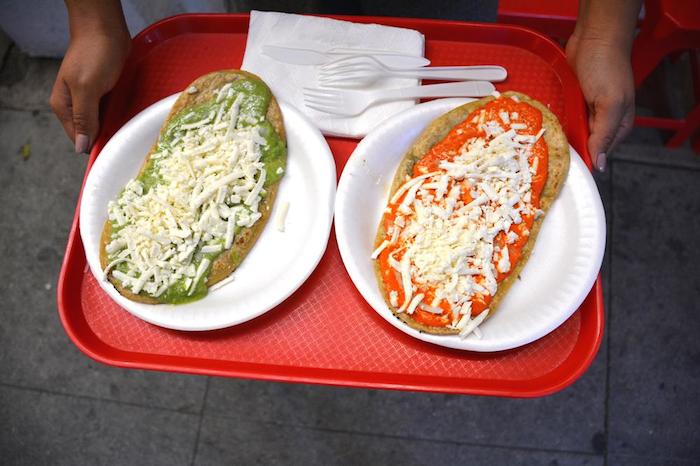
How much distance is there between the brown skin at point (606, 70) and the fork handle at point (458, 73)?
0.83 feet

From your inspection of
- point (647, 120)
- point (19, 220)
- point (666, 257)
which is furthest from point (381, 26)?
point (19, 220)

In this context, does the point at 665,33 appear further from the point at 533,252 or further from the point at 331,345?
the point at 331,345

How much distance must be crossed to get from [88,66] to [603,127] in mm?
1500

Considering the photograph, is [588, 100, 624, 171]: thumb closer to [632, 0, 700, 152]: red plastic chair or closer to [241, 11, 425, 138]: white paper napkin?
[241, 11, 425, 138]: white paper napkin

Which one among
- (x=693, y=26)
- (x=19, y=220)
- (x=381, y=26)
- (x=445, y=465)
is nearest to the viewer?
(x=381, y=26)

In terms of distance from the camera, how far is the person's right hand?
159cm

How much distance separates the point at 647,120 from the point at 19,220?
2998 millimetres

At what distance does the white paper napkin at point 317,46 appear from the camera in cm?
162

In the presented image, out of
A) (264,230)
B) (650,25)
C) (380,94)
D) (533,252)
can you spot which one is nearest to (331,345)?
(264,230)

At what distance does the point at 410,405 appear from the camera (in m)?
2.36

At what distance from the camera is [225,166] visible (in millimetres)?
1521

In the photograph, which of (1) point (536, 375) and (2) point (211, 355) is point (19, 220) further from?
(1) point (536, 375)

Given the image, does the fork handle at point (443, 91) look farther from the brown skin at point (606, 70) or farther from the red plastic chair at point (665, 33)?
the red plastic chair at point (665, 33)

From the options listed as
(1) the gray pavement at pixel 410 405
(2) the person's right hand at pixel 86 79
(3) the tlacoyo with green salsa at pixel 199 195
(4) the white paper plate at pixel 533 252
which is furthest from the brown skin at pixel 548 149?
(1) the gray pavement at pixel 410 405
